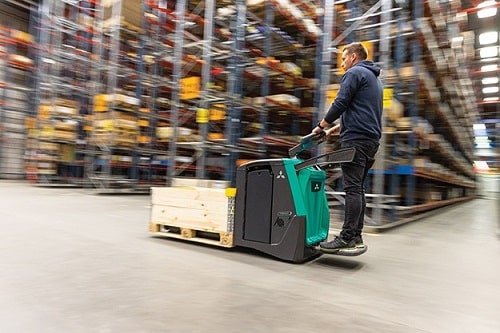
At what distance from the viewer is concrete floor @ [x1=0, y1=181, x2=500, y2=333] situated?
170 centimetres

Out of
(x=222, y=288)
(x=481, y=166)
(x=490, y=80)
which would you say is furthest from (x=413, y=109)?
(x=481, y=166)

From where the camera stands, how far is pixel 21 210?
4.85 metres

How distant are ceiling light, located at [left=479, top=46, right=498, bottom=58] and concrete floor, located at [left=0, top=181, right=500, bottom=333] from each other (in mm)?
12888

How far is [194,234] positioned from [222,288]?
136 cm

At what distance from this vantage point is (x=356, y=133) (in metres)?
2.80

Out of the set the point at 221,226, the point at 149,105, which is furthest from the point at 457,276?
the point at 149,105

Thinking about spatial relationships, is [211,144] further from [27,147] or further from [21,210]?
[27,147]

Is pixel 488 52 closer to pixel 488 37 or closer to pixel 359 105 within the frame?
pixel 488 37

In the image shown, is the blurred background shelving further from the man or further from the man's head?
the man

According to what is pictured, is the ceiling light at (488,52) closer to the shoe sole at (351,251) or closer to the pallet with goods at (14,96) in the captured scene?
the shoe sole at (351,251)

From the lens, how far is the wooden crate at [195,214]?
3.21m

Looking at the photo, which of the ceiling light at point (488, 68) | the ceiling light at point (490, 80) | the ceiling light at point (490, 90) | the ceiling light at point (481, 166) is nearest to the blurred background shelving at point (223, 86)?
the ceiling light at point (488, 68)

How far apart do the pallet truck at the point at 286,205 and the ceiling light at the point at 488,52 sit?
46.5 ft

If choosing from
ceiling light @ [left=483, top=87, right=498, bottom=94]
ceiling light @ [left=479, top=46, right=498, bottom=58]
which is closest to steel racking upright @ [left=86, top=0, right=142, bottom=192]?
ceiling light @ [left=479, top=46, right=498, bottom=58]
